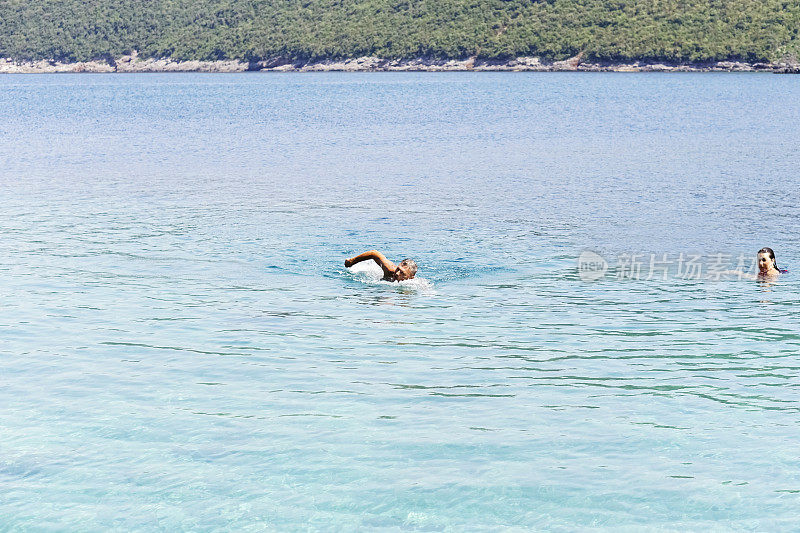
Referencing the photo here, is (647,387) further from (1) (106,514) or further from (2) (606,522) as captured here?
(1) (106,514)

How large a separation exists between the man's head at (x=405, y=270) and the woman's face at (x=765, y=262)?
7.18 metres

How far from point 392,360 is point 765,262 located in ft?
30.9

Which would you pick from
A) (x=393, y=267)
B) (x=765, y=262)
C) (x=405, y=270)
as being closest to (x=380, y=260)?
(x=393, y=267)

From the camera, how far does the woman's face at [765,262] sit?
755 inches

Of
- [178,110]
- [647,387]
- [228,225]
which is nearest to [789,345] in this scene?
[647,387]

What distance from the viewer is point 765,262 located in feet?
63.2
